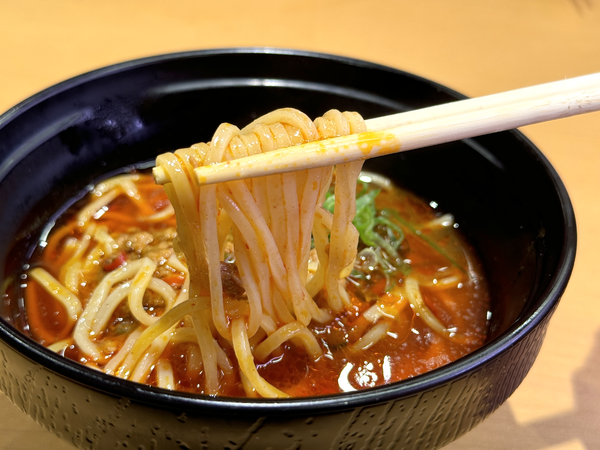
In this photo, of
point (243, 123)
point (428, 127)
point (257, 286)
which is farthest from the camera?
point (243, 123)

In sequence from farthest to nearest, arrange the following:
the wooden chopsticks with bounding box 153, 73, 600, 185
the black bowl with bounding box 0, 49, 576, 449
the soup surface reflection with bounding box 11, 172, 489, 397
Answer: the soup surface reflection with bounding box 11, 172, 489, 397 < the wooden chopsticks with bounding box 153, 73, 600, 185 < the black bowl with bounding box 0, 49, 576, 449

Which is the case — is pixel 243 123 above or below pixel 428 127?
above

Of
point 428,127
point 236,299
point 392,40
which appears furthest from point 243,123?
point 392,40

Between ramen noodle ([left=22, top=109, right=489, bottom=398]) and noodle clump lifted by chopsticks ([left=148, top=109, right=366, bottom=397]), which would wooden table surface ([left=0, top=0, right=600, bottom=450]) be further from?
noodle clump lifted by chopsticks ([left=148, top=109, right=366, bottom=397])

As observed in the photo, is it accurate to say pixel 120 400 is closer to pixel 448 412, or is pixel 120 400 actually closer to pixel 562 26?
pixel 448 412

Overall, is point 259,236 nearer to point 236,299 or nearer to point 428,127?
point 236,299

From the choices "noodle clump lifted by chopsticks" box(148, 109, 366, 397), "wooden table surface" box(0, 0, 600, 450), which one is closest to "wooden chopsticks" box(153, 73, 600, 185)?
"noodle clump lifted by chopsticks" box(148, 109, 366, 397)

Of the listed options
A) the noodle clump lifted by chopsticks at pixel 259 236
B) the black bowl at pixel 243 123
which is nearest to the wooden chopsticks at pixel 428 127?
the noodle clump lifted by chopsticks at pixel 259 236

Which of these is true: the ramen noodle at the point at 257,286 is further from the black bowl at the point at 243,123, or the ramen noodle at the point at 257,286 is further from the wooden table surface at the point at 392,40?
the wooden table surface at the point at 392,40
